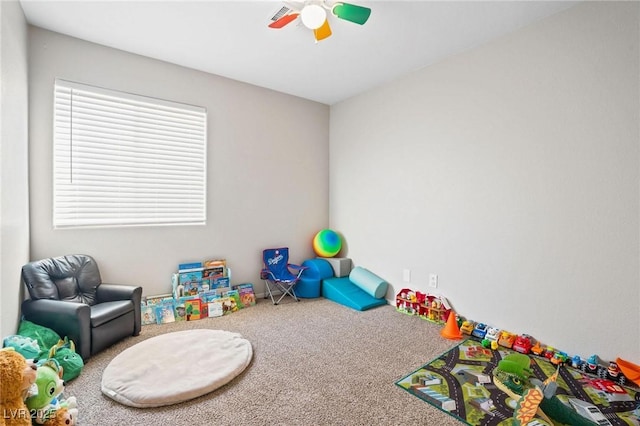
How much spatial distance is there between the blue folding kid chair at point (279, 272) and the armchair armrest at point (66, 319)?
1.85m

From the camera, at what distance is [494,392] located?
6.40ft

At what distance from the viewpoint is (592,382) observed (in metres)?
2.06

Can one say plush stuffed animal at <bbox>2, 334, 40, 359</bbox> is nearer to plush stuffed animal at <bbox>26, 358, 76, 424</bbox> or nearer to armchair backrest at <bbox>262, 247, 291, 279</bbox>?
plush stuffed animal at <bbox>26, 358, 76, 424</bbox>

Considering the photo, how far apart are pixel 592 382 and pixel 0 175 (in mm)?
4106

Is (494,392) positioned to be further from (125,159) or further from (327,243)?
(125,159)

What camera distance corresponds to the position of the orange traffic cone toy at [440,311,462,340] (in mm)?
2751

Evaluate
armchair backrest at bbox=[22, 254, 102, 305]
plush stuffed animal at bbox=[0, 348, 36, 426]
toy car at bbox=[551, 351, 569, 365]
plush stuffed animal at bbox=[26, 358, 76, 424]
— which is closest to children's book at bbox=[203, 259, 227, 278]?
armchair backrest at bbox=[22, 254, 102, 305]

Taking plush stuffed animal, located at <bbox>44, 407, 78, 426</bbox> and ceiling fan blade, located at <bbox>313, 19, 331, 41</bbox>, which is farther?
ceiling fan blade, located at <bbox>313, 19, 331, 41</bbox>

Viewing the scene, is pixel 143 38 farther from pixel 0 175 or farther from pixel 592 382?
pixel 592 382

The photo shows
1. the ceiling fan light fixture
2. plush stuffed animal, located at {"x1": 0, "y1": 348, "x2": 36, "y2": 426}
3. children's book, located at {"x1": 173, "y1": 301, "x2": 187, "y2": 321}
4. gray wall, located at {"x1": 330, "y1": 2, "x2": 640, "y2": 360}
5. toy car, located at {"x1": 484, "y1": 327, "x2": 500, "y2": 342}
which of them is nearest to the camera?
plush stuffed animal, located at {"x1": 0, "y1": 348, "x2": 36, "y2": 426}

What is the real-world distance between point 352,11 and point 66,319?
120 inches

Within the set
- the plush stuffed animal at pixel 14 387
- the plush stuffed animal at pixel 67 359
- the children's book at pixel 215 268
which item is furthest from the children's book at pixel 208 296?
the plush stuffed animal at pixel 14 387

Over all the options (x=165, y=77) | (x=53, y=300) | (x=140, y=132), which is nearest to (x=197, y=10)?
(x=165, y=77)

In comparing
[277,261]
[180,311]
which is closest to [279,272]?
[277,261]
